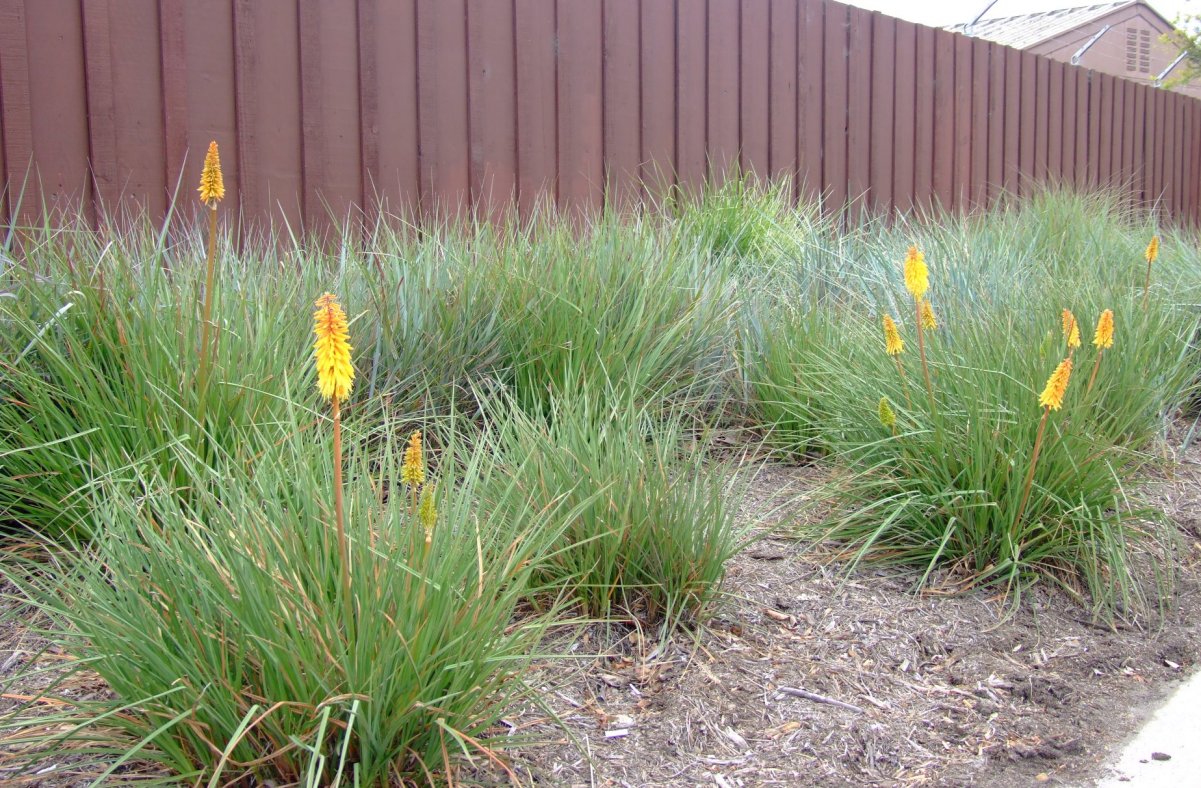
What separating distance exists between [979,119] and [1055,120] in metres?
1.64

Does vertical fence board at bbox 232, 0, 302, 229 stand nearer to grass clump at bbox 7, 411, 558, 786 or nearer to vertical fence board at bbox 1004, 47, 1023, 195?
grass clump at bbox 7, 411, 558, 786

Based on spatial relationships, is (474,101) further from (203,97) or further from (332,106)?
(203,97)

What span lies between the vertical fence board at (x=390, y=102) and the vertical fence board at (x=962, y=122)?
19.0 ft

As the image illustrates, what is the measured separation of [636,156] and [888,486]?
13.5 feet

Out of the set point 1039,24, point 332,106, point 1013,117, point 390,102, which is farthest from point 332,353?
point 1039,24

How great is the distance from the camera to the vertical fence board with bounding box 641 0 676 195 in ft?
23.4

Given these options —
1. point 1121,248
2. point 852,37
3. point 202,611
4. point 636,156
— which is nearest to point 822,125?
point 852,37

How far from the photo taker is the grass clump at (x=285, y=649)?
75.5 inches

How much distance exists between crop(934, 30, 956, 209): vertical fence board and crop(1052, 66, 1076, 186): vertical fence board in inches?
86.0

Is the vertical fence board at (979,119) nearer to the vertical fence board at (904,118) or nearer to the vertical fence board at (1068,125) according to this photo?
the vertical fence board at (904,118)

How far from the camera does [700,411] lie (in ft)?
13.7

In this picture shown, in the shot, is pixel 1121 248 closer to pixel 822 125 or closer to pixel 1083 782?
pixel 822 125

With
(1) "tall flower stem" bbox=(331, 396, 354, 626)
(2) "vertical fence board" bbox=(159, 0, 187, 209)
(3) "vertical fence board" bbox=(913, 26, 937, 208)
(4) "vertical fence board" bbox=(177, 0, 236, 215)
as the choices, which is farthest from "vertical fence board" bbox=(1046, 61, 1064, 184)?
(1) "tall flower stem" bbox=(331, 396, 354, 626)

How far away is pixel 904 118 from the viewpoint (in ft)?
30.9
